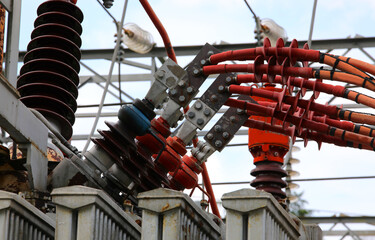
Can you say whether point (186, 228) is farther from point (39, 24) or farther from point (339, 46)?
point (339, 46)

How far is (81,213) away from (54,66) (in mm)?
2349

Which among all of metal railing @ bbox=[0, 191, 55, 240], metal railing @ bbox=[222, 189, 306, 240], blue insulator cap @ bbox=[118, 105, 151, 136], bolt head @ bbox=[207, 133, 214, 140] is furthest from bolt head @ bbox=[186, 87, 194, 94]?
metal railing @ bbox=[222, 189, 306, 240]

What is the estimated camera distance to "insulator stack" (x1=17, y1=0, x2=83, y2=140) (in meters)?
7.16

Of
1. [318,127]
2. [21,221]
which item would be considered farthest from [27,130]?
[318,127]

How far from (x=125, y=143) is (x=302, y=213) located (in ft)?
48.8

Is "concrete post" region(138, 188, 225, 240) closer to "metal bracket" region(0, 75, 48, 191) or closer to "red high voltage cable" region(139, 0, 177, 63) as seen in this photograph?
"metal bracket" region(0, 75, 48, 191)

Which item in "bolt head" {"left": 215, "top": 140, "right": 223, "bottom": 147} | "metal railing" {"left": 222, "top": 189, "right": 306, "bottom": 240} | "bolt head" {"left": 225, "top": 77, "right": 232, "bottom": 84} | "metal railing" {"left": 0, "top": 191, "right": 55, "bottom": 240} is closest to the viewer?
"metal railing" {"left": 222, "top": 189, "right": 306, "bottom": 240}

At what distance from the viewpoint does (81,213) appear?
16.9ft

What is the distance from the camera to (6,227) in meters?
5.25

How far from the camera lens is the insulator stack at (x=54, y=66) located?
716 centimetres

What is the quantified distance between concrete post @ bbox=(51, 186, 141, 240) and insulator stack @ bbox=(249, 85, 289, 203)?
3283 mm

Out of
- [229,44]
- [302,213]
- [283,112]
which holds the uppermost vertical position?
[229,44]

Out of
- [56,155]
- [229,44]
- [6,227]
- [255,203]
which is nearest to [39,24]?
[56,155]

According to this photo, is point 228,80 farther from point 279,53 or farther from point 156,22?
point 156,22
